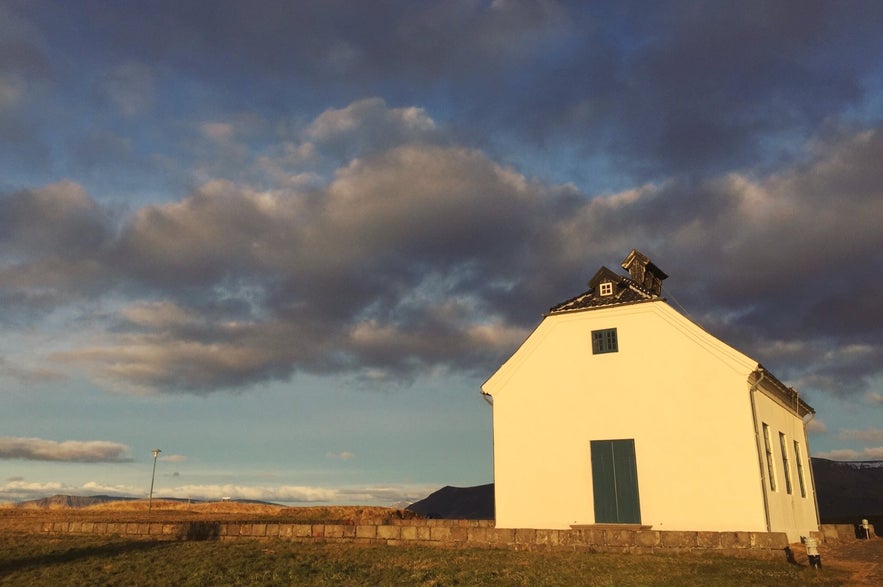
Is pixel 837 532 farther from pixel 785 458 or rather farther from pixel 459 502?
pixel 459 502

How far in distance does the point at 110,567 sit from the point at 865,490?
126m

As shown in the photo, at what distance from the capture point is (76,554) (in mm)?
21516

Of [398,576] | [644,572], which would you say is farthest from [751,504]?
[398,576]

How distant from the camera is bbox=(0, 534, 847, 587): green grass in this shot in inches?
603

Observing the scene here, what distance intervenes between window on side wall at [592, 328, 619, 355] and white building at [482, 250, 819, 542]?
0.13 ft

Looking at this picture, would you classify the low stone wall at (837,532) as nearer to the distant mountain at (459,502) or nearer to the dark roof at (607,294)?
the dark roof at (607,294)

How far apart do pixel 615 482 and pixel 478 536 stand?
5.62 meters

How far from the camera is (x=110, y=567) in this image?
18703 mm

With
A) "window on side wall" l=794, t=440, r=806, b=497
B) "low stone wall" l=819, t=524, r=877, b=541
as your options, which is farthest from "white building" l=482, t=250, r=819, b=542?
"window on side wall" l=794, t=440, r=806, b=497

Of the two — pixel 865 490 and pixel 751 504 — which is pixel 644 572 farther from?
pixel 865 490

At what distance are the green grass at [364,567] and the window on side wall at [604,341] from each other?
8370 mm

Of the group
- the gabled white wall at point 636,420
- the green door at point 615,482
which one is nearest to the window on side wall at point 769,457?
the gabled white wall at point 636,420

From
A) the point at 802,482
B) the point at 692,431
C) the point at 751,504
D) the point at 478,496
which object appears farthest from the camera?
the point at 478,496

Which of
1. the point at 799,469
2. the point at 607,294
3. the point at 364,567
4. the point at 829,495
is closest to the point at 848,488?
the point at 829,495
